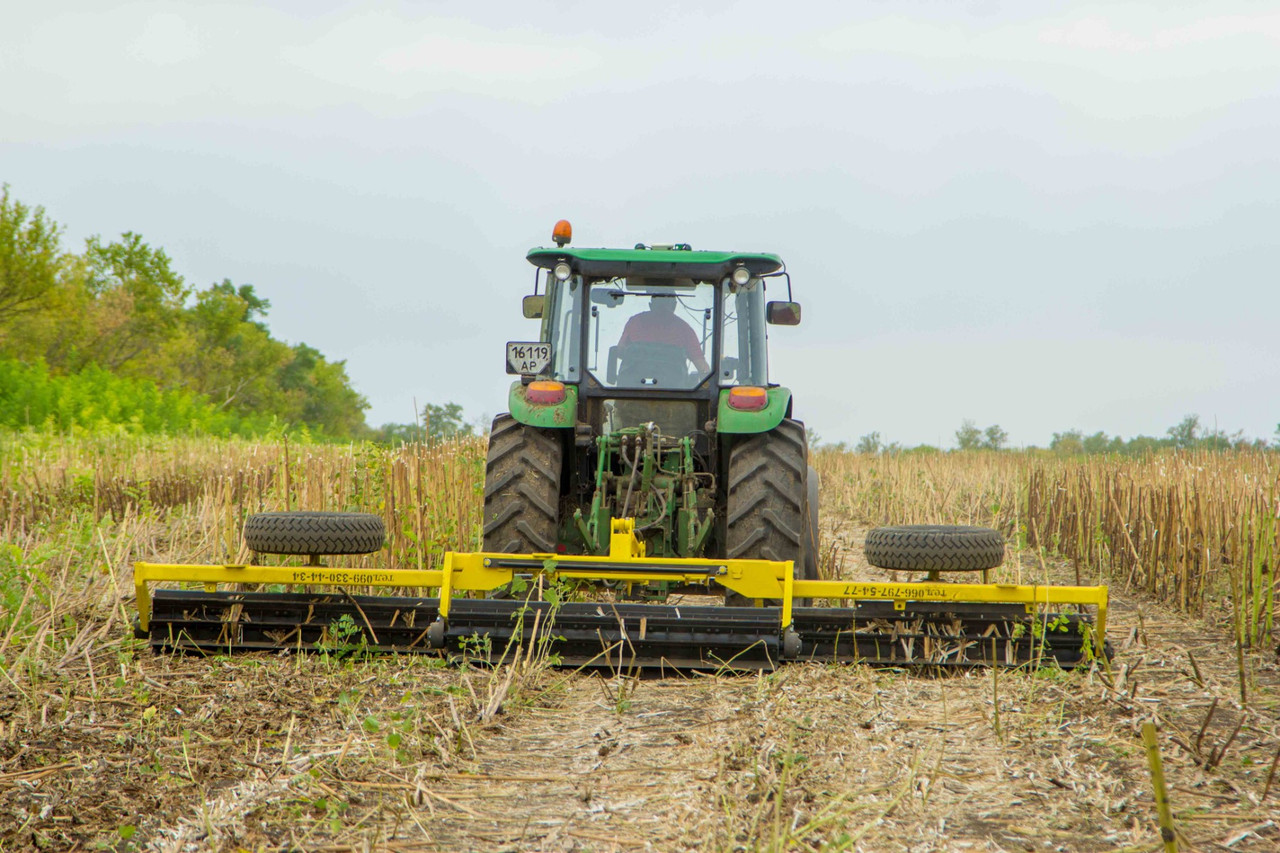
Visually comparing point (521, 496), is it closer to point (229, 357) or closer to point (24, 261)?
point (24, 261)

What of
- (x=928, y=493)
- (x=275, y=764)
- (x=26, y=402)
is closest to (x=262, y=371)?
(x=26, y=402)

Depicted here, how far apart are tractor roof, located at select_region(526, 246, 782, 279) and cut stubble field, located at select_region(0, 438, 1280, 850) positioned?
2.27m

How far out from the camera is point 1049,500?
10242 millimetres

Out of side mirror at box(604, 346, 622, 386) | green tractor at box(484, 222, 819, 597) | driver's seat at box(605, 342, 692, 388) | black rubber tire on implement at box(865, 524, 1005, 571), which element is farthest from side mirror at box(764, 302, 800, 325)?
black rubber tire on implement at box(865, 524, 1005, 571)

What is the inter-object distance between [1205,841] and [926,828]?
2.15 ft

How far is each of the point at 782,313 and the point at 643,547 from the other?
162 cm

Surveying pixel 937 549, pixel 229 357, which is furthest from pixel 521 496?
pixel 229 357

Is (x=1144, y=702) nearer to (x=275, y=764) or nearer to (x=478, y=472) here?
(x=275, y=764)

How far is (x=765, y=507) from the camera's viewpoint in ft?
16.9

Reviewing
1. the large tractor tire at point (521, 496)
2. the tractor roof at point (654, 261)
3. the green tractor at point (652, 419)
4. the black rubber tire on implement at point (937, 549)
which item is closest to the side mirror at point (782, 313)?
the green tractor at point (652, 419)

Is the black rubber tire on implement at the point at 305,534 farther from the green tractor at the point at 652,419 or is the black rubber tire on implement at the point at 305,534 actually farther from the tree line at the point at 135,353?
the tree line at the point at 135,353

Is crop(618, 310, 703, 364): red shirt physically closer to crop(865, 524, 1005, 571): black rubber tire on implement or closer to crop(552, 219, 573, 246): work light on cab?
crop(552, 219, 573, 246): work light on cab

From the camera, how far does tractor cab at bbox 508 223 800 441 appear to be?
220 inches

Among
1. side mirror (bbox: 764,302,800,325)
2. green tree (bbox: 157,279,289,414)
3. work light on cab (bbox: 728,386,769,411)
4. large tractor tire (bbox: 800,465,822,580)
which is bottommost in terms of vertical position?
large tractor tire (bbox: 800,465,822,580)
